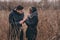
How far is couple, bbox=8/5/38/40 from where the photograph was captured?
338cm

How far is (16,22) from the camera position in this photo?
340 centimetres

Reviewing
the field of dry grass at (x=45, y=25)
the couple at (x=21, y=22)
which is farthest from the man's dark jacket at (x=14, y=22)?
the field of dry grass at (x=45, y=25)

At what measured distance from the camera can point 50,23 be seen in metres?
3.72

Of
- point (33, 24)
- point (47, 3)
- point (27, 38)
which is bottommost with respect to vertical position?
point (27, 38)

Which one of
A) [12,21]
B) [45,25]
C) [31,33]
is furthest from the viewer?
[45,25]

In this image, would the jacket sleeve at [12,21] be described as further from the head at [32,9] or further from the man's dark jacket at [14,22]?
the head at [32,9]

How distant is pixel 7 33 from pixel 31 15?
1.69ft

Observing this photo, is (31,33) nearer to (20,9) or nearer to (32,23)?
(32,23)

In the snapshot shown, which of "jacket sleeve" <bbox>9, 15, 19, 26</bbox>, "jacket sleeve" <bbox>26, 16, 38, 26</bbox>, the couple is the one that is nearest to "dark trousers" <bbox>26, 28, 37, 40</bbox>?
the couple

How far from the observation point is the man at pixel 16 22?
3.37 metres

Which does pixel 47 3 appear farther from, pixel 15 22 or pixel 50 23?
pixel 15 22

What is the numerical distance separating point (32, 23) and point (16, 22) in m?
0.25

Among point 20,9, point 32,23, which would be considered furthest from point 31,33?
point 20,9

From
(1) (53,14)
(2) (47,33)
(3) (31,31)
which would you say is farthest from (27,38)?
(1) (53,14)
